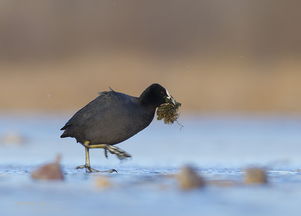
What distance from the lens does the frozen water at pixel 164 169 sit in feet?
21.5

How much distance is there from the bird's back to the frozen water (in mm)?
424

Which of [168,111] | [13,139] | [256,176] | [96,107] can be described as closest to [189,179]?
[256,176]

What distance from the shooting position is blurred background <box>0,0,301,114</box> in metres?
22.0

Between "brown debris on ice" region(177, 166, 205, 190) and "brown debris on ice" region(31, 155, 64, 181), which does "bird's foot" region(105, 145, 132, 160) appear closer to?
"brown debris on ice" region(31, 155, 64, 181)

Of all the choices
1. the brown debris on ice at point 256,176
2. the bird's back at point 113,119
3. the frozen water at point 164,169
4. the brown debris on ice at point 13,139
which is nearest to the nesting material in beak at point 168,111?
the bird's back at point 113,119

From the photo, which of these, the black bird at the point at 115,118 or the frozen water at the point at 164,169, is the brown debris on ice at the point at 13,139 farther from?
the black bird at the point at 115,118

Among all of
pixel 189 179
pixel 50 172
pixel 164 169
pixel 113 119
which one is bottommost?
pixel 189 179

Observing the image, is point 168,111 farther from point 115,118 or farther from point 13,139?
point 13,139

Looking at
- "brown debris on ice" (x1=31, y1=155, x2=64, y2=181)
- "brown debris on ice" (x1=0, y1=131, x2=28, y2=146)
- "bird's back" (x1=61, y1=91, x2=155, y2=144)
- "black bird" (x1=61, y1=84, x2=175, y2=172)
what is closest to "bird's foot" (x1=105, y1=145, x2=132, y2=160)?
"black bird" (x1=61, y1=84, x2=175, y2=172)

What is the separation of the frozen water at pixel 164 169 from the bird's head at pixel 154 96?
2.29ft

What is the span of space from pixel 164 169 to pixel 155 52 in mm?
16718

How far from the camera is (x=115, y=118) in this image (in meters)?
9.34

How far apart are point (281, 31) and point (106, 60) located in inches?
Result: 243

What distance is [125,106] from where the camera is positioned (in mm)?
9398
